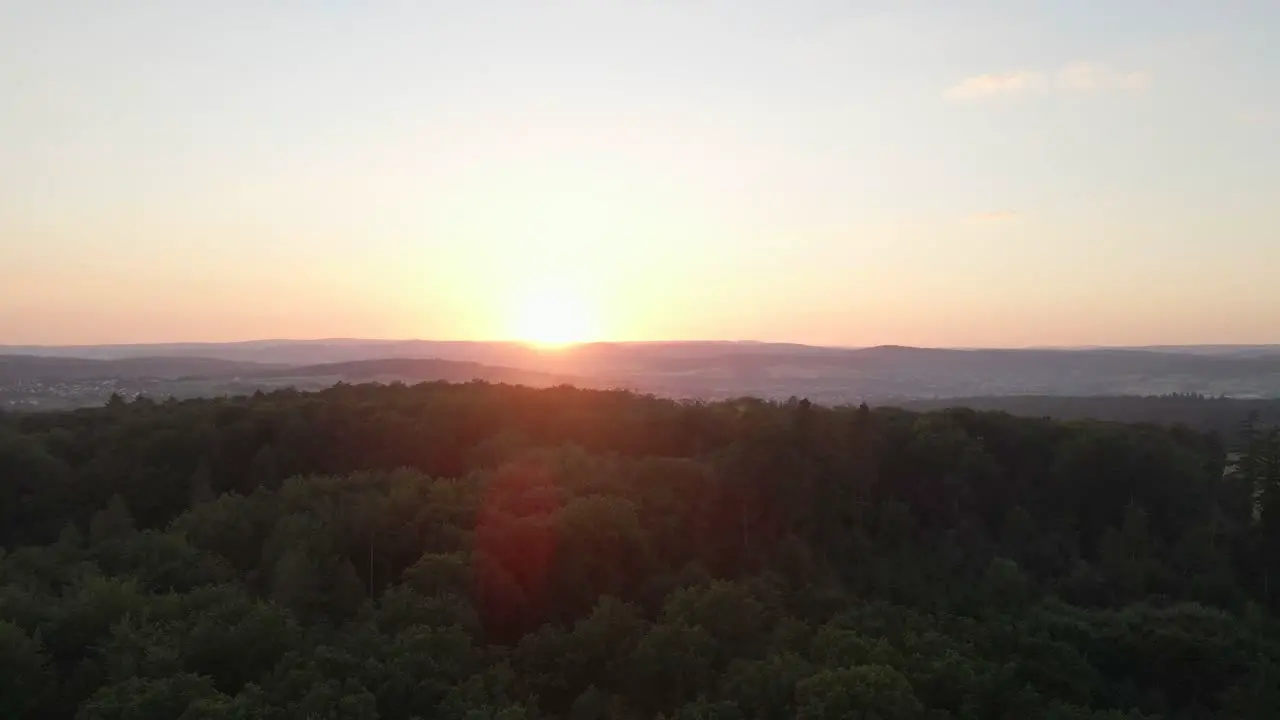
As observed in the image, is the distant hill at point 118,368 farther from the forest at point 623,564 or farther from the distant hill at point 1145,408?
the distant hill at point 1145,408

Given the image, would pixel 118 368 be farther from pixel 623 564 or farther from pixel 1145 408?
pixel 1145 408

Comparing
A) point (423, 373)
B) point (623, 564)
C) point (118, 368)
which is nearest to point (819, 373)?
point (423, 373)

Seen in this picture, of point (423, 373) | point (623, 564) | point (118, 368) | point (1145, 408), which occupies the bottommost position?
point (623, 564)

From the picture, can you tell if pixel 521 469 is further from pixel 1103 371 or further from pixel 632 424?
pixel 1103 371

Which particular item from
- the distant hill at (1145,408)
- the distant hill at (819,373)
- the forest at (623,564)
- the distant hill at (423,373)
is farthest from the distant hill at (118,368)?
the distant hill at (1145,408)

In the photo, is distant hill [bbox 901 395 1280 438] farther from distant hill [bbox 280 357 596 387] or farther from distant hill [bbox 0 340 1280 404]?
distant hill [bbox 280 357 596 387]

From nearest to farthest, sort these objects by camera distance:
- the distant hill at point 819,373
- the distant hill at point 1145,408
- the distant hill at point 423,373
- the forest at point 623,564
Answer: the forest at point 623,564
the distant hill at point 1145,408
the distant hill at point 423,373
the distant hill at point 819,373

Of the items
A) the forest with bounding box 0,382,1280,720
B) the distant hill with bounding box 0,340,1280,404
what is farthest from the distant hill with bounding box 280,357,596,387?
the forest with bounding box 0,382,1280,720

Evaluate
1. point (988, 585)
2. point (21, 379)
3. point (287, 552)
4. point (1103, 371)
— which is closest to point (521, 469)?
point (287, 552)
